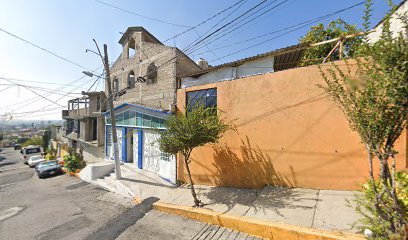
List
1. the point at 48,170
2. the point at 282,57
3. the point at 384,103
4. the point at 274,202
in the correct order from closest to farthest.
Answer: the point at 384,103, the point at 274,202, the point at 282,57, the point at 48,170

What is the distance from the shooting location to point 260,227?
5273mm

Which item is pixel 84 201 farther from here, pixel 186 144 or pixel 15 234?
pixel 186 144

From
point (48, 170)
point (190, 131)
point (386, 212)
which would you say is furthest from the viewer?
point (48, 170)

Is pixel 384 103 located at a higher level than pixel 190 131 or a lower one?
higher

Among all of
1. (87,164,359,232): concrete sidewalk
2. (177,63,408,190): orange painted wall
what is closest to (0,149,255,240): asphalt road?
(87,164,359,232): concrete sidewalk

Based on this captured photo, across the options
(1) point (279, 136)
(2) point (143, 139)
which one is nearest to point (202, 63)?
(2) point (143, 139)

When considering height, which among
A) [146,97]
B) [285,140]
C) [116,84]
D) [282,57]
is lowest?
[285,140]

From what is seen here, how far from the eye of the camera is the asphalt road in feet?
20.3

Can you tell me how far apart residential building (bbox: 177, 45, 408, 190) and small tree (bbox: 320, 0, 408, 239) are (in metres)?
3.04

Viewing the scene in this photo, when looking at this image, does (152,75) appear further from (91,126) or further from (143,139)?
(91,126)

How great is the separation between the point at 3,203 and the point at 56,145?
25.0 metres

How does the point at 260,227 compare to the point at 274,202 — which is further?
the point at 274,202

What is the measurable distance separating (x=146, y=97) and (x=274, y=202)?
33.4 ft

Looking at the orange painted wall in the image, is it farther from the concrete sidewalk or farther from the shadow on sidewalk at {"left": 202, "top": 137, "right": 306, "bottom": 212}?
the concrete sidewalk
